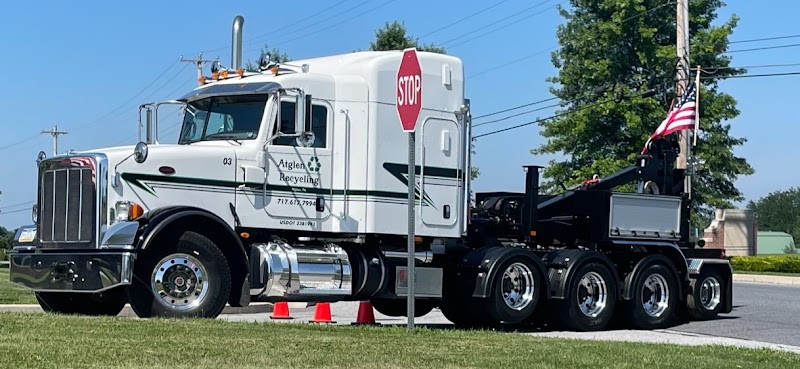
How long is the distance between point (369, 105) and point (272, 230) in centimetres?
200

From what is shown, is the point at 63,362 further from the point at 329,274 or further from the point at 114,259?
the point at 329,274

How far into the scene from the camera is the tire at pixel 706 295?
18.3 m

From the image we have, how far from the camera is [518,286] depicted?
1606cm

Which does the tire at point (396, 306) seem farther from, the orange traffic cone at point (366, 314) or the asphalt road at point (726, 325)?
the orange traffic cone at point (366, 314)

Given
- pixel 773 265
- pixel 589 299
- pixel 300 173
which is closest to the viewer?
pixel 300 173

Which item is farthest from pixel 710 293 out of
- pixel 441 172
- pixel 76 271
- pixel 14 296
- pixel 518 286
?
pixel 14 296

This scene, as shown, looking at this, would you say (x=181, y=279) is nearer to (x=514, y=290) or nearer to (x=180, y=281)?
(x=180, y=281)

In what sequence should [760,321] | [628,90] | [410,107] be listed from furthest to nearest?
1. [628,90]
2. [760,321]
3. [410,107]

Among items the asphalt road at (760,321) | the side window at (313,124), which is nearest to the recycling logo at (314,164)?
the side window at (313,124)

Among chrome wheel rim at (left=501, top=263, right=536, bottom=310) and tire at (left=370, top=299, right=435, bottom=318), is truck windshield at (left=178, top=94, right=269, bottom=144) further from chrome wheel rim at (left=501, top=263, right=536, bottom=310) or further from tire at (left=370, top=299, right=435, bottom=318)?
chrome wheel rim at (left=501, top=263, right=536, bottom=310)

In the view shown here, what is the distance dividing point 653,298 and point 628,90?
31.4 m

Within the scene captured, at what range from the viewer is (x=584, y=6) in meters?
52.0

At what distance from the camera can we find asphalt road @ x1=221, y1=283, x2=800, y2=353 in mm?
15242

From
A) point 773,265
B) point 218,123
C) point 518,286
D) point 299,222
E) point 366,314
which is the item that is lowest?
point 773,265
